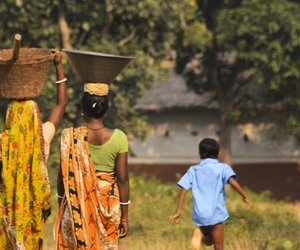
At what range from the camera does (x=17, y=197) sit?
676 cm

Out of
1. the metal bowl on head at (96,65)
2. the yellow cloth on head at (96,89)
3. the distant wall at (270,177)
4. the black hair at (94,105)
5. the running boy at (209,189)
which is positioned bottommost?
the distant wall at (270,177)

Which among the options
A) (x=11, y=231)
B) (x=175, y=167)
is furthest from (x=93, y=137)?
(x=175, y=167)

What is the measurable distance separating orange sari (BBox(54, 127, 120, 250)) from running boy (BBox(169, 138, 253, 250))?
1.65 meters

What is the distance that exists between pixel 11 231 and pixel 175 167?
19.3m

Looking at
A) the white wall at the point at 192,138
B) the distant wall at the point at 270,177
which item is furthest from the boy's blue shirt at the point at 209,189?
the white wall at the point at 192,138

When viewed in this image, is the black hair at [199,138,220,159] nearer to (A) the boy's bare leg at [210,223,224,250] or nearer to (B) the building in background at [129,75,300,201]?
(A) the boy's bare leg at [210,223,224,250]

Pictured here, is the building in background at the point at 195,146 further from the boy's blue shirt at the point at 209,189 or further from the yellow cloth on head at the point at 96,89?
the yellow cloth on head at the point at 96,89

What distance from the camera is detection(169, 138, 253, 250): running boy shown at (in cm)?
878

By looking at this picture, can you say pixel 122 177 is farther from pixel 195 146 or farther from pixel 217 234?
pixel 195 146

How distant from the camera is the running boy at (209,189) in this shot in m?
8.78

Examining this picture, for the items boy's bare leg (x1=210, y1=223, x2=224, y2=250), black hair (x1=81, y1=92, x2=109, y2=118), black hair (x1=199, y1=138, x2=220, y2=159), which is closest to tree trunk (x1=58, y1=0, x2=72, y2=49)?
black hair (x1=199, y1=138, x2=220, y2=159)

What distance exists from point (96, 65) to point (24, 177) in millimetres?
1102

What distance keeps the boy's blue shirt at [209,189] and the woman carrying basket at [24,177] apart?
7.53 ft

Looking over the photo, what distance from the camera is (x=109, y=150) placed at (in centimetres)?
711
